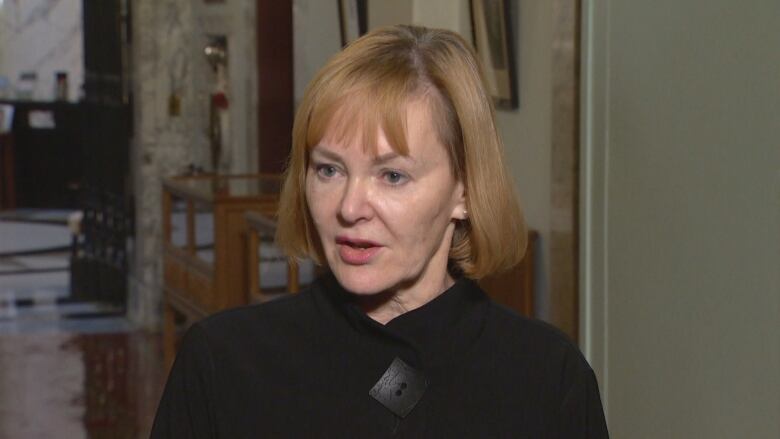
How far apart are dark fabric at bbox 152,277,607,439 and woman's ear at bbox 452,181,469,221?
102 millimetres

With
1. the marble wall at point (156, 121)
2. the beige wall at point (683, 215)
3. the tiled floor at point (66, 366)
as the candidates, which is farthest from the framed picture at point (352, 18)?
the marble wall at point (156, 121)

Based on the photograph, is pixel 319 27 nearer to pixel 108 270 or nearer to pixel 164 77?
pixel 164 77

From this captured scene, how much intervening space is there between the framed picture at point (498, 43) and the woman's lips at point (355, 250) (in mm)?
3469

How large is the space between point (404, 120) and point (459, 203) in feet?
0.66

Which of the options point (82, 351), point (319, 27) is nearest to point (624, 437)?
point (319, 27)

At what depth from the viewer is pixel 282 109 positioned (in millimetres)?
11734

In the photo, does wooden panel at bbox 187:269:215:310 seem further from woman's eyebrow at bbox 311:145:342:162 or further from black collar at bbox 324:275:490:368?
woman's eyebrow at bbox 311:145:342:162

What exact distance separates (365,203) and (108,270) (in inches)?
416

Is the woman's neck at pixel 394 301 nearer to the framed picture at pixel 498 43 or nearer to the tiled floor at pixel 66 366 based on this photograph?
the framed picture at pixel 498 43

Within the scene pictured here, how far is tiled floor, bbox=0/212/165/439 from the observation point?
7.64m

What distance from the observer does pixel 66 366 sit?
9328 mm

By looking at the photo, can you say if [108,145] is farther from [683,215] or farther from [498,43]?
[683,215]

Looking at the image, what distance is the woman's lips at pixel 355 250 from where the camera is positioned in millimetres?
1816

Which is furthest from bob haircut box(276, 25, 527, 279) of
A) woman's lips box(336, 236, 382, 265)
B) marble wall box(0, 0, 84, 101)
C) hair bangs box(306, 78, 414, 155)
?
marble wall box(0, 0, 84, 101)
